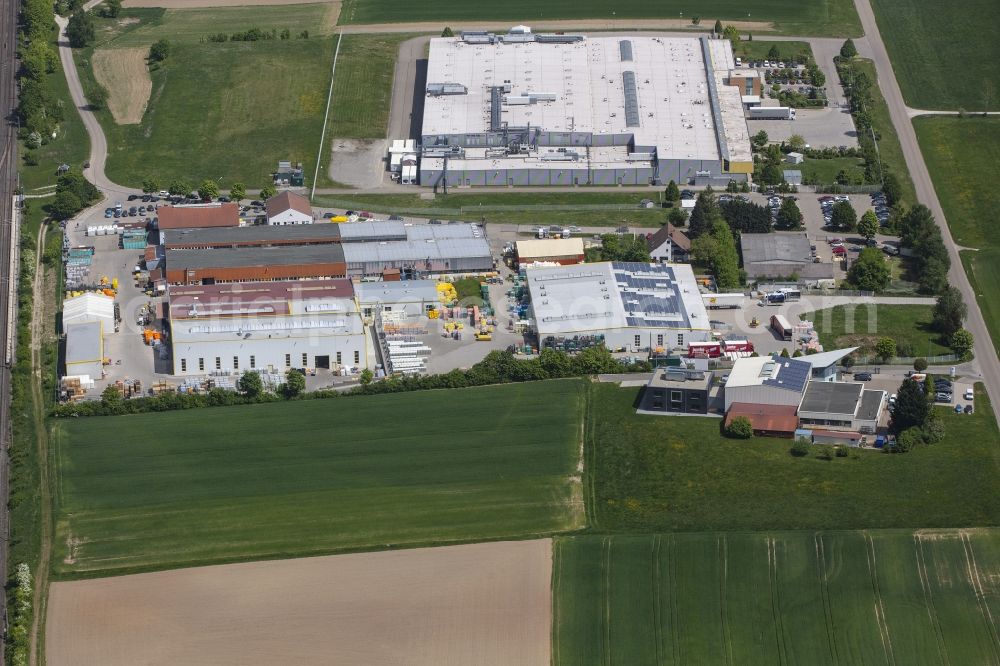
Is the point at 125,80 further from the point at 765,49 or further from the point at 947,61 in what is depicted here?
the point at 947,61

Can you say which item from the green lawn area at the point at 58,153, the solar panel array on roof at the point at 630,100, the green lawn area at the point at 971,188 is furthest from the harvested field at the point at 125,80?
the green lawn area at the point at 971,188

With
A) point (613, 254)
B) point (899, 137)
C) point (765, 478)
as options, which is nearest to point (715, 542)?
point (765, 478)

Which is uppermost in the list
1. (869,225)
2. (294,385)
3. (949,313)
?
(869,225)

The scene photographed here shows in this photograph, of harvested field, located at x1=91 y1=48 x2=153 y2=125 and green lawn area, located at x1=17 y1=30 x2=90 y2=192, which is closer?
green lawn area, located at x1=17 y1=30 x2=90 y2=192

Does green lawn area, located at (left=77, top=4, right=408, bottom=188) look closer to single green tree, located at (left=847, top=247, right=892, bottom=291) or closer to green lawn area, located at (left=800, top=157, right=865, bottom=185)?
green lawn area, located at (left=800, top=157, right=865, bottom=185)

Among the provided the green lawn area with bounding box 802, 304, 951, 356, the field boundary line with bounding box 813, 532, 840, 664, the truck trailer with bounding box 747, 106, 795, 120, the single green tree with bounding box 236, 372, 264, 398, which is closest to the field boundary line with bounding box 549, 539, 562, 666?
the field boundary line with bounding box 813, 532, 840, 664

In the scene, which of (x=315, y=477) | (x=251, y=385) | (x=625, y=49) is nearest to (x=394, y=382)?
(x=251, y=385)

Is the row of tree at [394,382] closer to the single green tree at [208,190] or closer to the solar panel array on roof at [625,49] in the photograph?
the single green tree at [208,190]
